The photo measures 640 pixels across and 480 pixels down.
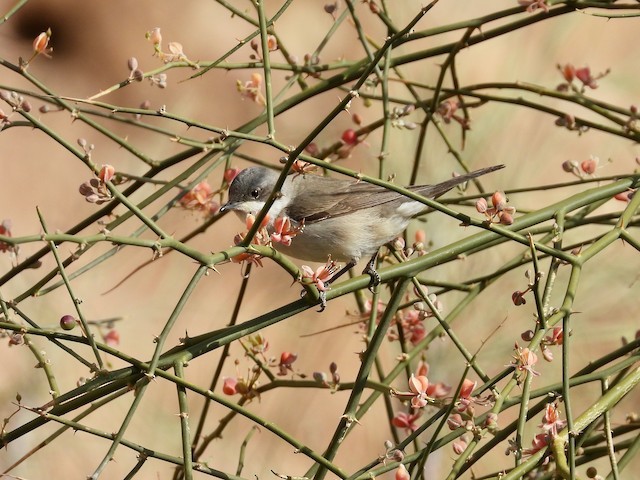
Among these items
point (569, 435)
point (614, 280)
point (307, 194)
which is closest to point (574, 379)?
point (569, 435)

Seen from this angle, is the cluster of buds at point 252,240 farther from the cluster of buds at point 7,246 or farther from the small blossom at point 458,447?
the small blossom at point 458,447

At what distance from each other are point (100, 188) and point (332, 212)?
186 cm

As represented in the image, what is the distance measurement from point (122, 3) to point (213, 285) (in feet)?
8.64

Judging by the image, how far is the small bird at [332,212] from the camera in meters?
3.48

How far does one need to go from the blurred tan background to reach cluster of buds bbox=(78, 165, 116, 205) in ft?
9.76

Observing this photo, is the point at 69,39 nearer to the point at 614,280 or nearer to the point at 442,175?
the point at 442,175

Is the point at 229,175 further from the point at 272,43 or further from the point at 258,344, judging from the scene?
the point at 258,344

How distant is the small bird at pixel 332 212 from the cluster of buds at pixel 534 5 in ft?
3.21

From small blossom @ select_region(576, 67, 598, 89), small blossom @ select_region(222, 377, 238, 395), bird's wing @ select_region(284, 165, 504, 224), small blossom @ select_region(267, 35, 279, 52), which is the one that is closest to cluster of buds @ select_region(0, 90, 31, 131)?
small blossom @ select_region(267, 35, 279, 52)

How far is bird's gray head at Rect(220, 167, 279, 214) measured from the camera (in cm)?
334

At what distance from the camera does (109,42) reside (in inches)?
304

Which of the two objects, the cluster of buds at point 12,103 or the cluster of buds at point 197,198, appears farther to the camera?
the cluster of buds at point 197,198

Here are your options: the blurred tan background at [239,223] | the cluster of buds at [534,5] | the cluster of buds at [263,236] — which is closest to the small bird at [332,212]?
the cluster of buds at [534,5]

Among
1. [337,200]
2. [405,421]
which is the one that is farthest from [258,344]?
[337,200]
